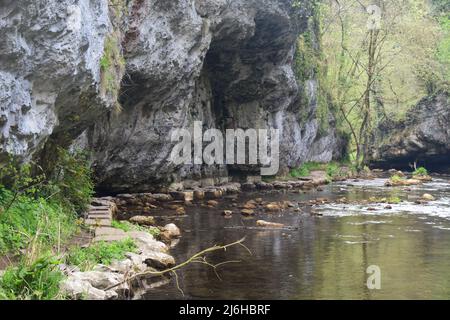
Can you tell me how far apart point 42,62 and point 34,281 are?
12.7 ft

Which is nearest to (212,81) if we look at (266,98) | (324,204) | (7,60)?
(266,98)

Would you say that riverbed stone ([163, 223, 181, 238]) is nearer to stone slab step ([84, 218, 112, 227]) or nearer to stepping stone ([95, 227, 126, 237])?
stone slab step ([84, 218, 112, 227])

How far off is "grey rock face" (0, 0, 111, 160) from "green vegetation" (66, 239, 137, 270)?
6.32 feet

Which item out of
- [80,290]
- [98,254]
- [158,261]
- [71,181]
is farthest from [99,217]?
[80,290]

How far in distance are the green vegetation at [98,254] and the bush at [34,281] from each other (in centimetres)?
155

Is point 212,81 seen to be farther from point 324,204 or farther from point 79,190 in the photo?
point 79,190

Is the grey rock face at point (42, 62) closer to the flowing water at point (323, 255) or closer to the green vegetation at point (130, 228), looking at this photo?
the green vegetation at point (130, 228)

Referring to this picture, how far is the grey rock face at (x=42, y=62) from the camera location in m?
8.05

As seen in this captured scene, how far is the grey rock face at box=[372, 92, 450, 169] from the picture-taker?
39188mm

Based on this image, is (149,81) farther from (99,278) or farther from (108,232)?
(99,278)

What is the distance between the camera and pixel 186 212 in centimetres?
1769

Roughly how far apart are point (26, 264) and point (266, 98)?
71.1 feet

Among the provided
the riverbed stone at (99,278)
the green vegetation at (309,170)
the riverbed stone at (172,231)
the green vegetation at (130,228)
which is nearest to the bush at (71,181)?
the green vegetation at (130,228)

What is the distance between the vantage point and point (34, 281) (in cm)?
656
